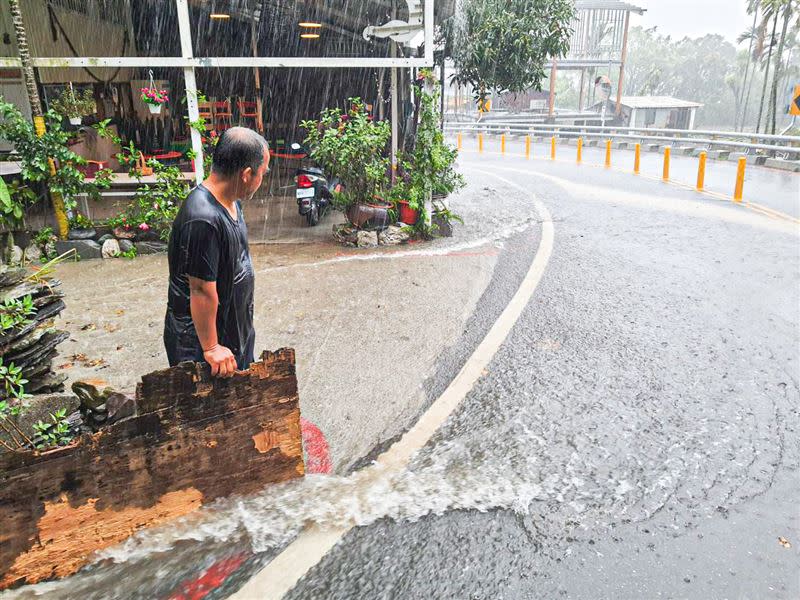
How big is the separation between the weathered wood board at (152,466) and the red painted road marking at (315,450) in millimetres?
261

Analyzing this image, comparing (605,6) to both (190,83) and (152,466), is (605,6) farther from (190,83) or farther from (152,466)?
(152,466)

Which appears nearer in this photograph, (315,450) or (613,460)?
(613,460)

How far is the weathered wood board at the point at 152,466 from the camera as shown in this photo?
8.11 feet

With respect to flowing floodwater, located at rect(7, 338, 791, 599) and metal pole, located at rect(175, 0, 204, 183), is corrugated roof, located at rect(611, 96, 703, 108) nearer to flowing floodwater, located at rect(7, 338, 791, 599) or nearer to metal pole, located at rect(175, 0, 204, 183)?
metal pole, located at rect(175, 0, 204, 183)

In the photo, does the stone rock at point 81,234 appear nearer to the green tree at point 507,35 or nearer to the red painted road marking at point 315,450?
the red painted road marking at point 315,450

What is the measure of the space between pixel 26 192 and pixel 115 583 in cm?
690

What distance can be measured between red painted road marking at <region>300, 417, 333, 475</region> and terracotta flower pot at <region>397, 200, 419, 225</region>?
18.5ft

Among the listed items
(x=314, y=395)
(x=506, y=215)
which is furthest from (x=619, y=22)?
(x=314, y=395)

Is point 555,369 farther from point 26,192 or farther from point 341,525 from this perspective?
point 26,192

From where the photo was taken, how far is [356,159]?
8.72 metres

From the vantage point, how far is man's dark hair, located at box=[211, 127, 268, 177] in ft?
8.96

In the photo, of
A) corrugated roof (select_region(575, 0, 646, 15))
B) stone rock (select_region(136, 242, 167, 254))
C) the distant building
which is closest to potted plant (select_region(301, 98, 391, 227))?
stone rock (select_region(136, 242, 167, 254))

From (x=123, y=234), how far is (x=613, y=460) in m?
7.36

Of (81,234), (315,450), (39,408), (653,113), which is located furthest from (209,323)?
(653,113)
